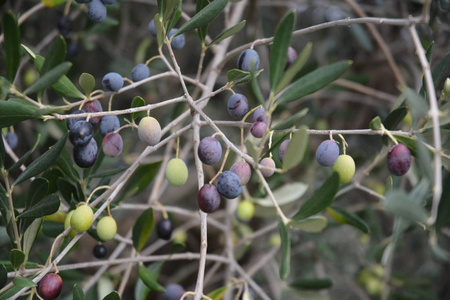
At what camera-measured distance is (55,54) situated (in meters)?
0.78

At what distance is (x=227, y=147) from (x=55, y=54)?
13.2 inches

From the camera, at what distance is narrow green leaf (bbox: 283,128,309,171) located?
717 millimetres

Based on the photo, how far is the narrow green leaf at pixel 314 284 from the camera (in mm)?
1401

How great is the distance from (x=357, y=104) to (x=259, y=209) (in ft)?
3.42

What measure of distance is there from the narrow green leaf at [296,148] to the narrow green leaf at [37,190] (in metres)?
0.46

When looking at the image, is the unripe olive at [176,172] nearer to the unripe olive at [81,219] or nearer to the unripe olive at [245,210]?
the unripe olive at [81,219]

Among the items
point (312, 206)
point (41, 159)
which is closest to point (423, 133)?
point (312, 206)

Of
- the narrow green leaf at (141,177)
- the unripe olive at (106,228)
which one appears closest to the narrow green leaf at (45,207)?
the unripe olive at (106,228)

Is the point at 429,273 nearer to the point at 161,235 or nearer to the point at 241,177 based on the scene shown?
the point at 161,235

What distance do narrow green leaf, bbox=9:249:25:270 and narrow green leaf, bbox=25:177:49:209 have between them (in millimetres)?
94

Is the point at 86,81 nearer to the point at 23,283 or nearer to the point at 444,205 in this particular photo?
the point at 23,283

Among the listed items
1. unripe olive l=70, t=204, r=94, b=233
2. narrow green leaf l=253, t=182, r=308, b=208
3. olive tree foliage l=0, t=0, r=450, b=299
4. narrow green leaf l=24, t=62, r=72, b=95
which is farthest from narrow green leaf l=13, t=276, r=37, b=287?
narrow green leaf l=253, t=182, r=308, b=208

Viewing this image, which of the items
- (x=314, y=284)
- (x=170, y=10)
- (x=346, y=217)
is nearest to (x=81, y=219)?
(x=170, y=10)

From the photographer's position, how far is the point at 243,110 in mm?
936
